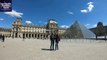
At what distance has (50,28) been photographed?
158875mm


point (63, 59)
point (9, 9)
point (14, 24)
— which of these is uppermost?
point (14, 24)

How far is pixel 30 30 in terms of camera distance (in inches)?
6353

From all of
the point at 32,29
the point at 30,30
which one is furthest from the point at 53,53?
the point at 32,29

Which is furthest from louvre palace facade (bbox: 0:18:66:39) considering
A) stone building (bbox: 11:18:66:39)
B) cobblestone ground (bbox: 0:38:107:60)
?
cobblestone ground (bbox: 0:38:107:60)

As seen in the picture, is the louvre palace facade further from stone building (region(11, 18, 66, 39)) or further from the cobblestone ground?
the cobblestone ground

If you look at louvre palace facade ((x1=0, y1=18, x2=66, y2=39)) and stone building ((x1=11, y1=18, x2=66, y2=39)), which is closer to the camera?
stone building ((x1=11, y1=18, x2=66, y2=39))

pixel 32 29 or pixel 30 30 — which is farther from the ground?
pixel 32 29

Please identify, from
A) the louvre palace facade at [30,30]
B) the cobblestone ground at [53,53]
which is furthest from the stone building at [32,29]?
the cobblestone ground at [53,53]

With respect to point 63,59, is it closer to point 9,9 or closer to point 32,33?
point 9,9

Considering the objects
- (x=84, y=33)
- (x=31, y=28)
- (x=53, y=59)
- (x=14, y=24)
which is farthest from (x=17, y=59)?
(x=31, y=28)

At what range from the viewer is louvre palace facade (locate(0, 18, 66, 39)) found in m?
147

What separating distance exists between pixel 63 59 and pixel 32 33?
149 metres

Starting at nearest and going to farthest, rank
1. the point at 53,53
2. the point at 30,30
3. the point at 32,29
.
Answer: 1. the point at 53,53
2. the point at 30,30
3. the point at 32,29

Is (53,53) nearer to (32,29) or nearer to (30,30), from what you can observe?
(30,30)
